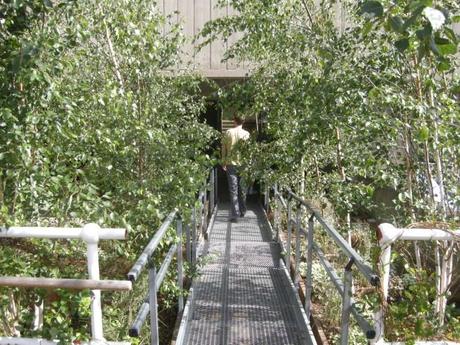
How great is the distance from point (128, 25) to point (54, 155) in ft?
4.67

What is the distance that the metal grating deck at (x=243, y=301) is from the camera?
161 inches

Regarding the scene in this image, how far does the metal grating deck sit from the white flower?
286 cm

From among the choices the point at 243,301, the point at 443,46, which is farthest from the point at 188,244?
the point at 443,46

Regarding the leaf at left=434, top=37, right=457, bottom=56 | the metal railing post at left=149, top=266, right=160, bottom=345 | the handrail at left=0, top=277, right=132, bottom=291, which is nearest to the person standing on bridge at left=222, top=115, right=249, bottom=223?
the metal railing post at left=149, top=266, right=160, bottom=345

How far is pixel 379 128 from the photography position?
3451 mm

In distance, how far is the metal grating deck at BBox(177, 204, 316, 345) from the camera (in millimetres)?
4078

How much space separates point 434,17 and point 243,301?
12.6ft

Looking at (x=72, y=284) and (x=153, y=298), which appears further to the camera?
(x=153, y=298)

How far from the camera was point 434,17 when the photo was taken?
4.91 feet

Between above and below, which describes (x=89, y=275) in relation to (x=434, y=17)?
below

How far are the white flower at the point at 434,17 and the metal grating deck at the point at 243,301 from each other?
2.86m

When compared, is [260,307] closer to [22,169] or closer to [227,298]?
[227,298]

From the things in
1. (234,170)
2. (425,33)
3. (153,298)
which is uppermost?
(425,33)

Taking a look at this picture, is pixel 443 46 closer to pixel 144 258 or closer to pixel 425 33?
pixel 425 33
